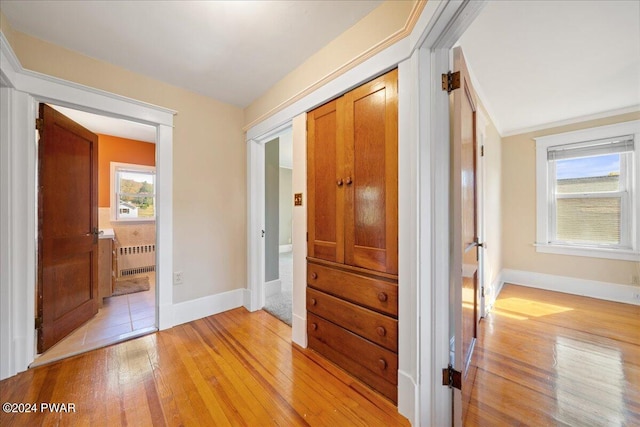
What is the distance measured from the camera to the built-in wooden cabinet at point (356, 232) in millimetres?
1387

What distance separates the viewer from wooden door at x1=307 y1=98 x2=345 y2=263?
5.52ft

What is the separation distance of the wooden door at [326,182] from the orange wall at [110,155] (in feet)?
13.4

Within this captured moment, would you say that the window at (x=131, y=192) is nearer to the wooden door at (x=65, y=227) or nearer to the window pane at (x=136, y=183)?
the window pane at (x=136, y=183)

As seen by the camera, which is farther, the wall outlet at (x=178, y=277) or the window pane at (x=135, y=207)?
the window pane at (x=135, y=207)

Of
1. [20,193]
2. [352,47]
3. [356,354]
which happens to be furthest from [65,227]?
[352,47]

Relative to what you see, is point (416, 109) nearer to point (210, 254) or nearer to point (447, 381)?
point (447, 381)

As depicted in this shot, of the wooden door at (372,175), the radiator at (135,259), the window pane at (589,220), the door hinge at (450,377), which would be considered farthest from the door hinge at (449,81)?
the radiator at (135,259)

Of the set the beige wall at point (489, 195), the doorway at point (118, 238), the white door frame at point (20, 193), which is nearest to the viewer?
the white door frame at point (20, 193)

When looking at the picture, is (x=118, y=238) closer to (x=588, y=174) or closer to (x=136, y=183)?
(x=136, y=183)

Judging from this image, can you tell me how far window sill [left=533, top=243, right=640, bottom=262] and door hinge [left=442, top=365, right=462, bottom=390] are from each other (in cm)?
270

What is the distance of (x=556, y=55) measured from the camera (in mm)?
1866

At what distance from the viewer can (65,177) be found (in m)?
2.10

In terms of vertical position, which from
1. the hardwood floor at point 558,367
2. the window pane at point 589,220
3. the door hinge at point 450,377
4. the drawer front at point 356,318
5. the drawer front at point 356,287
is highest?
the window pane at point 589,220

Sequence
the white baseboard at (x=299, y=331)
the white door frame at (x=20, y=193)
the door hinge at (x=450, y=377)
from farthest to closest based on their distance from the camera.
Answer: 1. the white baseboard at (x=299, y=331)
2. the white door frame at (x=20, y=193)
3. the door hinge at (x=450, y=377)
